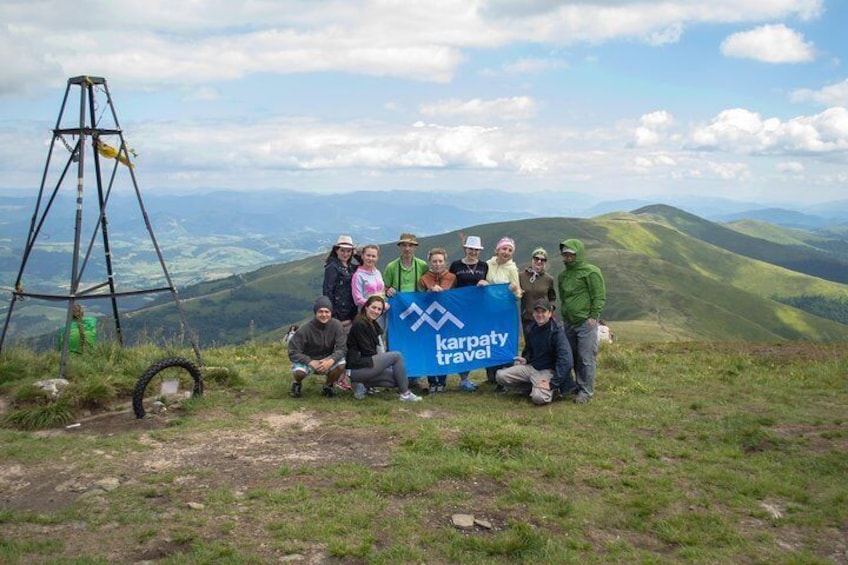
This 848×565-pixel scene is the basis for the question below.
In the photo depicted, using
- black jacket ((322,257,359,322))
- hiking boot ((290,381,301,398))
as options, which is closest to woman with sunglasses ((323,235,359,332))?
black jacket ((322,257,359,322))

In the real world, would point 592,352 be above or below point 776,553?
above

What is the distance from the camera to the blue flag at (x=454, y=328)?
13945mm

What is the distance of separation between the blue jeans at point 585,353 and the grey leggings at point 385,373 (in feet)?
12.2

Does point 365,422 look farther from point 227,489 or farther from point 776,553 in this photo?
point 776,553

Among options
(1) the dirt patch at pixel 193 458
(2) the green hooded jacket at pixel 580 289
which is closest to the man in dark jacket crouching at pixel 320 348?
(1) the dirt patch at pixel 193 458

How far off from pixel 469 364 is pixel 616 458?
5227 mm

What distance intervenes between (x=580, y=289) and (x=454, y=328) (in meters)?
3.11

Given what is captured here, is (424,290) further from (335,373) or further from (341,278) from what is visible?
(335,373)

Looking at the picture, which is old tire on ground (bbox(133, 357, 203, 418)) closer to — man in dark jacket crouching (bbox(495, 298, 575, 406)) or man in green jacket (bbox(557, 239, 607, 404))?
man in dark jacket crouching (bbox(495, 298, 575, 406))

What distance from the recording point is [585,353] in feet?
42.2

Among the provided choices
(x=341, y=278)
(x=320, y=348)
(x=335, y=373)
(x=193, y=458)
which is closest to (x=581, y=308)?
(x=341, y=278)

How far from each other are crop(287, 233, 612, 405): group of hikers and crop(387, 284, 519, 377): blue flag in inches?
15.8

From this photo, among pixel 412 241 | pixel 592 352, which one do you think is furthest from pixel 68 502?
pixel 592 352

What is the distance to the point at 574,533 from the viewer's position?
701 cm
